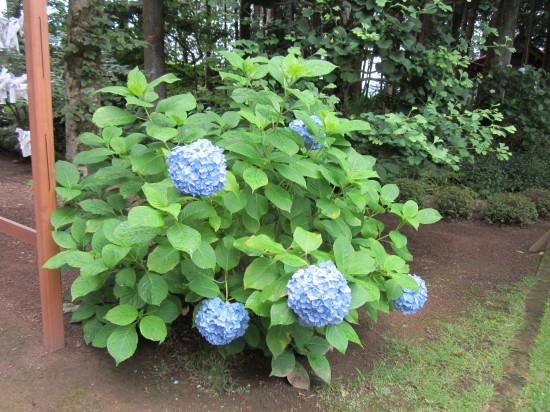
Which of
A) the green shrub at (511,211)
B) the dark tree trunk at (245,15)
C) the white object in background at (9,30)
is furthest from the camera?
the green shrub at (511,211)

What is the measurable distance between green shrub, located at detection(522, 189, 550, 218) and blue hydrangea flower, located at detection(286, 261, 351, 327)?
560 cm

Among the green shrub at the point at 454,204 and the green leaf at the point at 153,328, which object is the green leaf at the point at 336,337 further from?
the green shrub at the point at 454,204

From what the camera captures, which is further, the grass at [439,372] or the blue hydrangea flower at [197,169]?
the grass at [439,372]

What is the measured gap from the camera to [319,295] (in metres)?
1.59

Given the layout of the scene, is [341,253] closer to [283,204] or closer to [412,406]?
[283,204]

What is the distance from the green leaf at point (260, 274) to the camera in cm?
184

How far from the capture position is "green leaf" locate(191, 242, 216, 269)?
1731 mm

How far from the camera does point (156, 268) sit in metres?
1.79

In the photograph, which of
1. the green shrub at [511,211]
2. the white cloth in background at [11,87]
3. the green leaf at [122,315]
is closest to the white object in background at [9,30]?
the white cloth in background at [11,87]

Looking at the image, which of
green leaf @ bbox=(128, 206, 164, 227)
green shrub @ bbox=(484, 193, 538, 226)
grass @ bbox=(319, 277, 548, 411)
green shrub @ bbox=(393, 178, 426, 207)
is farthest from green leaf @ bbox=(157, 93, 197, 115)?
green shrub @ bbox=(484, 193, 538, 226)

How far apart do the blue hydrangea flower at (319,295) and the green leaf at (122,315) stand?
0.73 meters

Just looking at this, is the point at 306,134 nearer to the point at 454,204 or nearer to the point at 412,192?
the point at 412,192

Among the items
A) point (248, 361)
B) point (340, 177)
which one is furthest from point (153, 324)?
point (340, 177)

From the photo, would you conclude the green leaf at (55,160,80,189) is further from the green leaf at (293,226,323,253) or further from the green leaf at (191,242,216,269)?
the green leaf at (293,226,323,253)
